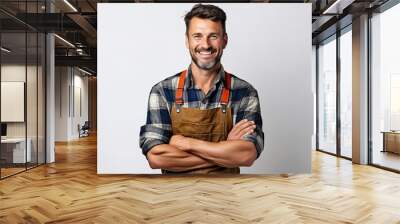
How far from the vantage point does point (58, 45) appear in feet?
41.1

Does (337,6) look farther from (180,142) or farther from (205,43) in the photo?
(180,142)

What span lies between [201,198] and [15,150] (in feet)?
12.0

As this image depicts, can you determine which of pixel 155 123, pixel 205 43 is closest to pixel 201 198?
pixel 155 123

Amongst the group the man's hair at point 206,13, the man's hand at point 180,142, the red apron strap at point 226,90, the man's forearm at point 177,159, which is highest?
the man's hair at point 206,13

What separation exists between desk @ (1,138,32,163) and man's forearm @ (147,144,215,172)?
239 cm

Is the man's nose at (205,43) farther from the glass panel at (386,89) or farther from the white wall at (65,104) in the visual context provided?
the white wall at (65,104)

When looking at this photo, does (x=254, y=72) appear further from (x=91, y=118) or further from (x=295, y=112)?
(x=91, y=118)

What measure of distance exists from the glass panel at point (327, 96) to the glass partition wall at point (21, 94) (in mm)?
6681

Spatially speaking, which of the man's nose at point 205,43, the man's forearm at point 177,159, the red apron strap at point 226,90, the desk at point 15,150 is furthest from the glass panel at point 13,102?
the red apron strap at point 226,90

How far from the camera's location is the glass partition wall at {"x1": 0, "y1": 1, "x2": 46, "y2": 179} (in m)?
6.46

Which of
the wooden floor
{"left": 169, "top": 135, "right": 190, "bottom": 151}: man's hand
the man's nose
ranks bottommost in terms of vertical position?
the wooden floor

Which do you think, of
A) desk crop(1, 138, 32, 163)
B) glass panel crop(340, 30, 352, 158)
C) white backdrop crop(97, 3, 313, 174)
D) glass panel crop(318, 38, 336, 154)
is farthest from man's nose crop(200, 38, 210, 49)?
glass panel crop(318, 38, 336, 154)

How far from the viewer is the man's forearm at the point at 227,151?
595 cm

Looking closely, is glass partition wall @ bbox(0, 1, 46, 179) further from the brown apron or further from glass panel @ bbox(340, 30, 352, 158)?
glass panel @ bbox(340, 30, 352, 158)
